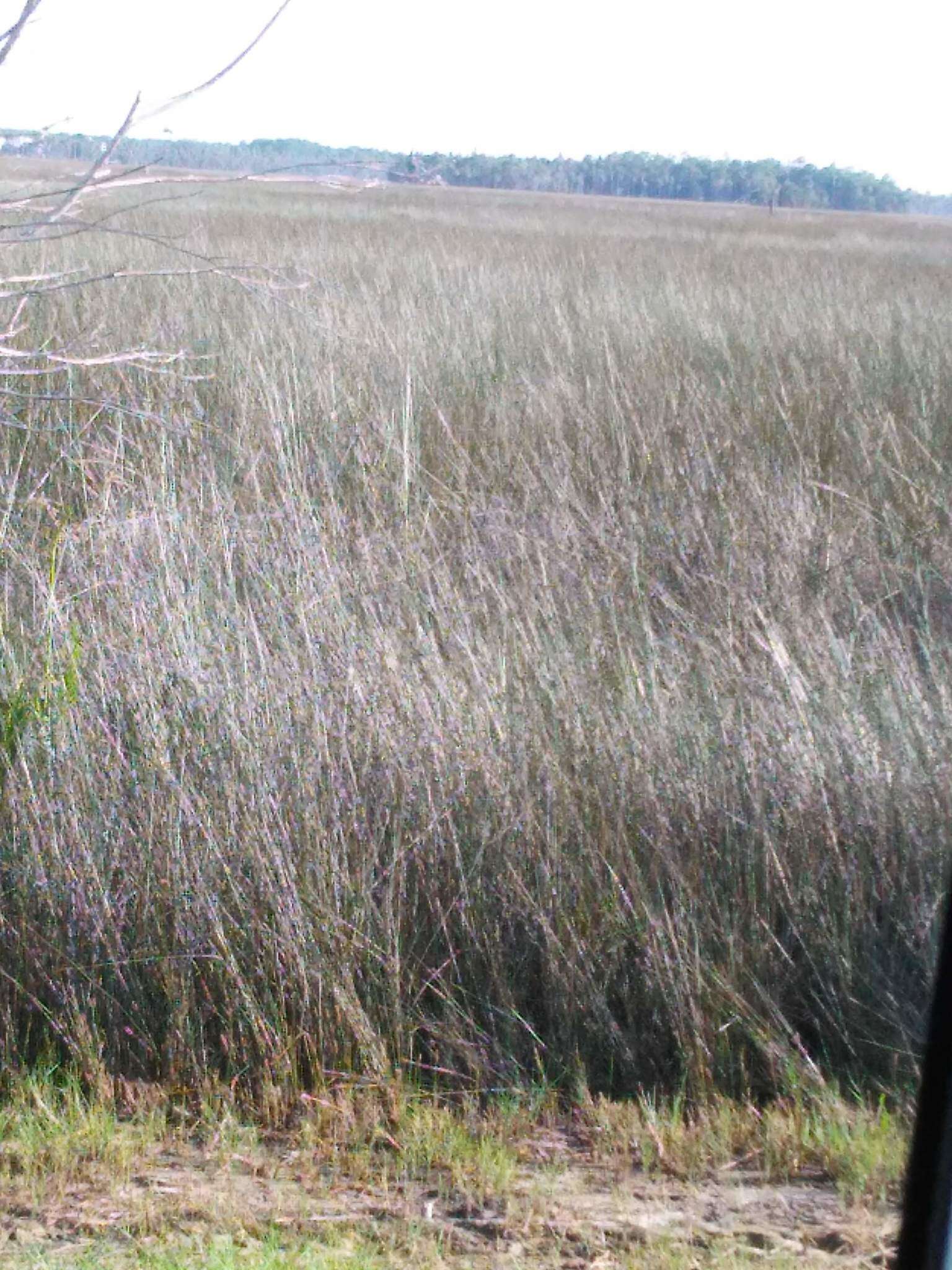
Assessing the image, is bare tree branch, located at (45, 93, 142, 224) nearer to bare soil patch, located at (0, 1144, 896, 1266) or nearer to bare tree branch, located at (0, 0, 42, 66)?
bare tree branch, located at (0, 0, 42, 66)

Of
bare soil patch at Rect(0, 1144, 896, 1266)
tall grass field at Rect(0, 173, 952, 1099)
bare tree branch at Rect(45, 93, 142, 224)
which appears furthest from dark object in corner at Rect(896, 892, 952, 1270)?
bare tree branch at Rect(45, 93, 142, 224)

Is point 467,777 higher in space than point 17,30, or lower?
lower

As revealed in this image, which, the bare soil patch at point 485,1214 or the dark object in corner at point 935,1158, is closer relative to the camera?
the dark object in corner at point 935,1158

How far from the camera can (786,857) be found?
2627 mm

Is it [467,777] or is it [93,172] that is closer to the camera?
[93,172]

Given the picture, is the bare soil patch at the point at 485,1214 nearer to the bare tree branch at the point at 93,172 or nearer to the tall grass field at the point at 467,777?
the tall grass field at the point at 467,777

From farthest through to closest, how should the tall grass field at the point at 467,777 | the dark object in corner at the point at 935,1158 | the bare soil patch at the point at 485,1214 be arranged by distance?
the tall grass field at the point at 467,777 < the bare soil patch at the point at 485,1214 < the dark object in corner at the point at 935,1158

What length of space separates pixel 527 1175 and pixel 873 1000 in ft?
2.62

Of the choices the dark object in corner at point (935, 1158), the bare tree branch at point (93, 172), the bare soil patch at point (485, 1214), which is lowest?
the bare soil patch at point (485, 1214)

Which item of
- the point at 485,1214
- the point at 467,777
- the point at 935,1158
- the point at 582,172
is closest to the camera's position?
the point at 935,1158

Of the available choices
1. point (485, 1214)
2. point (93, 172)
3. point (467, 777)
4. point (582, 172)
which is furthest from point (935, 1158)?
point (582, 172)

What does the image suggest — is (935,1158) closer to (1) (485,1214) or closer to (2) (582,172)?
(1) (485,1214)

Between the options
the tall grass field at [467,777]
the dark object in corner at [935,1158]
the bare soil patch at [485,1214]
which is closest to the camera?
the dark object in corner at [935,1158]

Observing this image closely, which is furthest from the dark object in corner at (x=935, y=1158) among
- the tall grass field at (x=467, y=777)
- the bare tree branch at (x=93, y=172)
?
the bare tree branch at (x=93, y=172)
